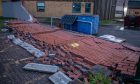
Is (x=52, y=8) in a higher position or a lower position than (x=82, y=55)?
higher

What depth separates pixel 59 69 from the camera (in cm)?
599

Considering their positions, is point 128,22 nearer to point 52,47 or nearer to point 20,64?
point 52,47

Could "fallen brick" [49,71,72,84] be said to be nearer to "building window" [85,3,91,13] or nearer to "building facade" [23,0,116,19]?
"building facade" [23,0,116,19]

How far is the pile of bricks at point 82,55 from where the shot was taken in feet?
19.5

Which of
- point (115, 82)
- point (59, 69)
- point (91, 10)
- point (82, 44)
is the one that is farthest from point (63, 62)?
point (91, 10)

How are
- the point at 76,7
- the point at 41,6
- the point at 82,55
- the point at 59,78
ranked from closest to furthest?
1. the point at 59,78
2. the point at 82,55
3. the point at 41,6
4. the point at 76,7

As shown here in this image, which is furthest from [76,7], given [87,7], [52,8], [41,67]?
[41,67]

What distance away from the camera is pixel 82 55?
23.9ft

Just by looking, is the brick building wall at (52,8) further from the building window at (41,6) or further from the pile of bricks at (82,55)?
the pile of bricks at (82,55)

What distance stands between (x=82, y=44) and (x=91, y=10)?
49.1 feet

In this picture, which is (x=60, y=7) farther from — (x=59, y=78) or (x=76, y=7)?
(x=59, y=78)

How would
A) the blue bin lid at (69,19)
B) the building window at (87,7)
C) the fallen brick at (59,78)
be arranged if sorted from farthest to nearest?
the building window at (87,7) → the blue bin lid at (69,19) → the fallen brick at (59,78)

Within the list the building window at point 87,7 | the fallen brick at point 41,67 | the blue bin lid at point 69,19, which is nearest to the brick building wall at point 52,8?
the building window at point 87,7

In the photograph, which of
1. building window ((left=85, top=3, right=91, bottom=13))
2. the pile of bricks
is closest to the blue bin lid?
the pile of bricks
